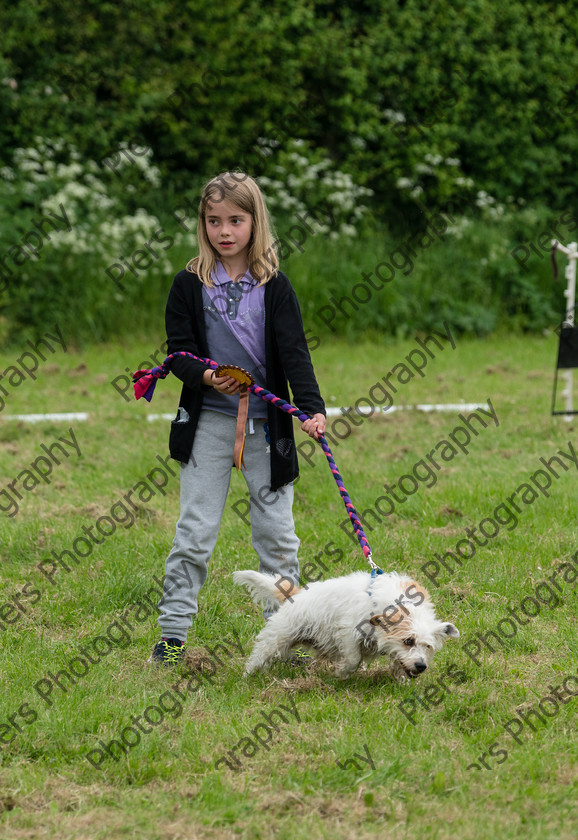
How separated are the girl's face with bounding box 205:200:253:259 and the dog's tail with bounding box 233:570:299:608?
1.24 m

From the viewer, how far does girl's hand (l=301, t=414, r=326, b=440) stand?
3.49m

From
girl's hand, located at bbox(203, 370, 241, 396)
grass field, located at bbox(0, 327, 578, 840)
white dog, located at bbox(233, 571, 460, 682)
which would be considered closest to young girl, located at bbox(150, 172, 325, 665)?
girl's hand, located at bbox(203, 370, 241, 396)

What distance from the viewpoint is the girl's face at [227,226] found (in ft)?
11.8

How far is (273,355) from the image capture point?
369cm

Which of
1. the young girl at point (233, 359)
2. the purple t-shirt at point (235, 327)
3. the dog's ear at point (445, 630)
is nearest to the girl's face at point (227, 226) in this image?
the young girl at point (233, 359)

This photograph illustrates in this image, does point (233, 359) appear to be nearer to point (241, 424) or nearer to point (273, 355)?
point (273, 355)

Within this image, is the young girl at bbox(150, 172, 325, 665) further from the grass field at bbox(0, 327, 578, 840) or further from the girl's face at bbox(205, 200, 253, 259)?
the grass field at bbox(0, 327, 578, 840)

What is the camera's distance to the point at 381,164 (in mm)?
13523

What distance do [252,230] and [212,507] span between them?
109cm

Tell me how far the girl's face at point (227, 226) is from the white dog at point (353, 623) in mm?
1254

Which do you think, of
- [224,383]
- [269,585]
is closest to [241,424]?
[224,383]

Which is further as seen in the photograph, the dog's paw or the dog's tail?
the dog's tail

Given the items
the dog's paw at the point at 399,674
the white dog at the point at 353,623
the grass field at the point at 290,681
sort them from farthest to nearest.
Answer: the dog's paw at the point at 399,674 → the white dog at the point at 353,623 → the grass field at the point at 290,681

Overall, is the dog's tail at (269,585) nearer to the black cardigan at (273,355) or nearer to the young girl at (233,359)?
the young girl at (233,359)
